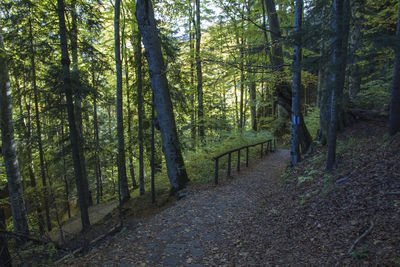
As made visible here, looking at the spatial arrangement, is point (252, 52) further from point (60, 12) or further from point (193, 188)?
point (60, 12)

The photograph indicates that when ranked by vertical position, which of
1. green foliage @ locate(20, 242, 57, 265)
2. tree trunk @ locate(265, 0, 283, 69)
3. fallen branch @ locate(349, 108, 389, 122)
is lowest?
green foliage @ locate(20, 242, 57, 265)

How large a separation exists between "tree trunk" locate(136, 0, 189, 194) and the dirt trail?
1.42 metres

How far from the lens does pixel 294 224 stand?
4.49 meters

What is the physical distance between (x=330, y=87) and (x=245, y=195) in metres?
4.25

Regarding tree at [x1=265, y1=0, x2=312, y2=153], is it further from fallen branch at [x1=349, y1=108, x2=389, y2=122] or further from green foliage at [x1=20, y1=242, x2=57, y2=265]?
green foliage at [x1=20, y1=242, x2=57, y2=265]

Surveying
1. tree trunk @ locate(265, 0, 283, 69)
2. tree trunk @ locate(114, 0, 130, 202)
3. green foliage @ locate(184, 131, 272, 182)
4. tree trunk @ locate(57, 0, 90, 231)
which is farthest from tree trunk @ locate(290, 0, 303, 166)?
tree trunk @ locate(57, 0, 90, 231)

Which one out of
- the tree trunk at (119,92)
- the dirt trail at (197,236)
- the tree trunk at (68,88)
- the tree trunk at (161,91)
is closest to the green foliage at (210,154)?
the tree trunk at (161,91)

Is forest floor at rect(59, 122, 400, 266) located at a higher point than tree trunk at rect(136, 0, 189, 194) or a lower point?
lower

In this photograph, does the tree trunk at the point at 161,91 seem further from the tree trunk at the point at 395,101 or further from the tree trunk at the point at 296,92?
the tree trunk at the point at 395,101

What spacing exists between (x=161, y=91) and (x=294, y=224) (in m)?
6.36

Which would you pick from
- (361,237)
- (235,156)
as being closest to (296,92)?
(235,156)

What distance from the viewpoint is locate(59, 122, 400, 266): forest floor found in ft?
10.8

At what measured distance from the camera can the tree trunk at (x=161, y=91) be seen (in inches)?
319

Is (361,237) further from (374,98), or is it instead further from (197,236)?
(374,98)
